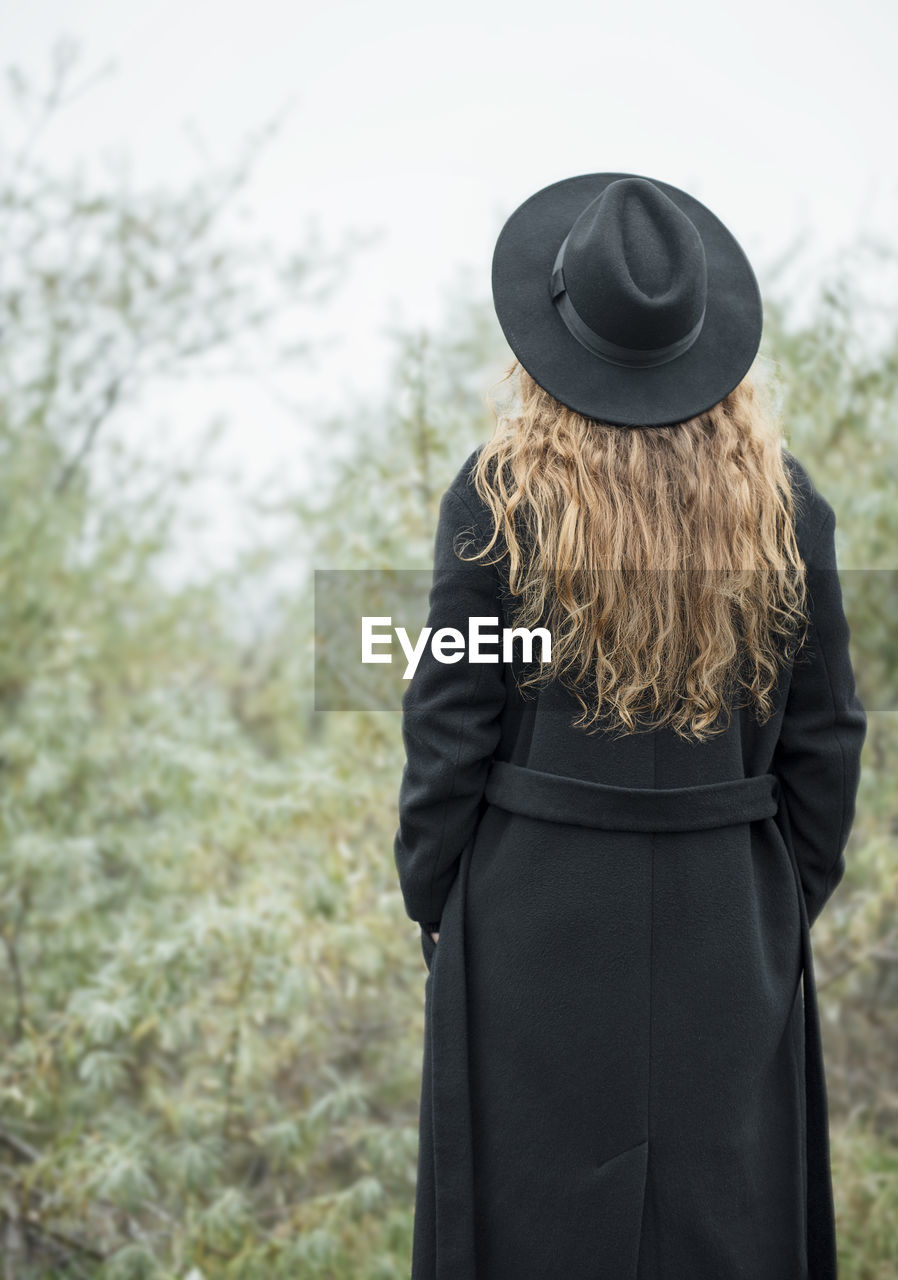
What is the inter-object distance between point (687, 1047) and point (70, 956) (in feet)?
8.50

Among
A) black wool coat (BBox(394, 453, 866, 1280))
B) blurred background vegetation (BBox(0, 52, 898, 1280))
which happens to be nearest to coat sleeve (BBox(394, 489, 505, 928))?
black wool coat (BBox(394, 453, 866, 1280))

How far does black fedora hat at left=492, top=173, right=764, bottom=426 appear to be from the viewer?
1.23 m

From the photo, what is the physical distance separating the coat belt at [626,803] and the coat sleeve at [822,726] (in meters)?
0.12

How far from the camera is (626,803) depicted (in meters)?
1.33

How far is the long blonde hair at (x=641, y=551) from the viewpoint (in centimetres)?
129

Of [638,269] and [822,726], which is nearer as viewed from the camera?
[638,269]

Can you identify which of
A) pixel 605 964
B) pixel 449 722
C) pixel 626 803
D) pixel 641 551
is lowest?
pixel 605 964

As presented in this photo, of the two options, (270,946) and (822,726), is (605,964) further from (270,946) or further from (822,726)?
(270,946)

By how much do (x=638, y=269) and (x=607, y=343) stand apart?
0.10 metres

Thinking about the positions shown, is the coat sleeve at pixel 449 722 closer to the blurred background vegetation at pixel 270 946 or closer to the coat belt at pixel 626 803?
the coat belt at pixel 626 803

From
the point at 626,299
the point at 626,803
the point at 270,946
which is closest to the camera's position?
the point at 626,299

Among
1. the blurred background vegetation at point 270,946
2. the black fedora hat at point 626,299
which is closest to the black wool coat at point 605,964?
the black fedora hat at point 626,299

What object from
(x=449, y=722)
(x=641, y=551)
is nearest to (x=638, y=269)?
(x=641, y=551)

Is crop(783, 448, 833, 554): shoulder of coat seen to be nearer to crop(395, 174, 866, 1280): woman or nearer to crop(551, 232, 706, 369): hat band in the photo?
crop(395, 174, 866, 1280): woman
